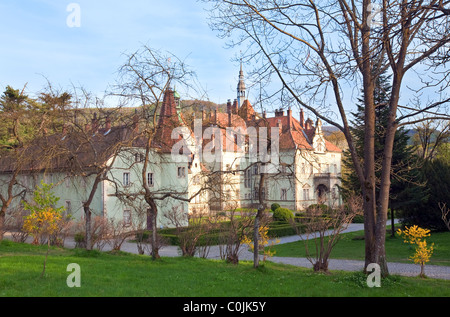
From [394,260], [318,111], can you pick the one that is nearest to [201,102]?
[318,111]

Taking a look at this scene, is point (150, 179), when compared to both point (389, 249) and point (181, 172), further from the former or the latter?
point (389, 249)

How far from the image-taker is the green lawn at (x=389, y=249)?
19812mm

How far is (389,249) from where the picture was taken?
2281 cm

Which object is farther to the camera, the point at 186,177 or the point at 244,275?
the point at 186,177

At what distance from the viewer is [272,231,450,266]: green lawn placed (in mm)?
19812

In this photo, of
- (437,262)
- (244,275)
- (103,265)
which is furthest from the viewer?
(437,262)

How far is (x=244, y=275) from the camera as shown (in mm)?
9742

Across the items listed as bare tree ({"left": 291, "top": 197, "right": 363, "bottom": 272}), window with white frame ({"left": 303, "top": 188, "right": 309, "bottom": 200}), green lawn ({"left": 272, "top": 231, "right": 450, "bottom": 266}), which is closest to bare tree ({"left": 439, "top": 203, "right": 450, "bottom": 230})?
green lawn ({"left": 272, "top": 231, "right": 450, "bottom": 266})

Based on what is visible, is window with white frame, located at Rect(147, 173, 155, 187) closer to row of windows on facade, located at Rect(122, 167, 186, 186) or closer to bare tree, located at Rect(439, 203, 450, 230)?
row of windows on facade, located at Rect(122, 167, 186, 186)

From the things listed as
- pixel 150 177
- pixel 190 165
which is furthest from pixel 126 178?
pixel 190 165

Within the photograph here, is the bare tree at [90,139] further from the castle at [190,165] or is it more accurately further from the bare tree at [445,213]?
the bare tree at [445,213]

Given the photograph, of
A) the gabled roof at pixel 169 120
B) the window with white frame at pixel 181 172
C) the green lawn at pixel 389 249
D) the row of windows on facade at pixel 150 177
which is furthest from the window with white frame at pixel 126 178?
the gabled roof at pixel 169 120

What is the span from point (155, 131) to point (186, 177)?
2214cm
